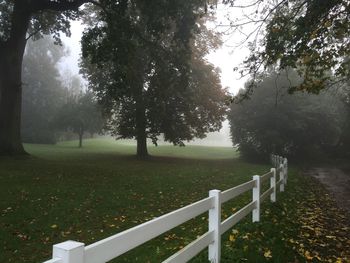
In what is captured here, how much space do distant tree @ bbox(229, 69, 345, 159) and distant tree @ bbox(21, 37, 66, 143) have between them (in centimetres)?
3018

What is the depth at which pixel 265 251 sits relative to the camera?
6.72 m

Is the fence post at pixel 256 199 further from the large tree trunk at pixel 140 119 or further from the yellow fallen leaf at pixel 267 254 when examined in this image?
the large tree trunk at pixel 140 119

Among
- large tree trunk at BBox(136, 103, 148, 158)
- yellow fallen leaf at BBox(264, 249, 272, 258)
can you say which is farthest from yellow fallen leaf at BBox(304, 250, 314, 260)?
large tree trunk at BBox(136, 103, 148, 158)

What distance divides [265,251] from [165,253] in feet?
5.69

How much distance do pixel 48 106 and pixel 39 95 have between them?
2422 mm

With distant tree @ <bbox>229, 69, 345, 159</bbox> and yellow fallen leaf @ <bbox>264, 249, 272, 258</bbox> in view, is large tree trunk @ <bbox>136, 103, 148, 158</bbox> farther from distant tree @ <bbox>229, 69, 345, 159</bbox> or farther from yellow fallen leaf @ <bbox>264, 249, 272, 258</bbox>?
yellow fallen leaf @ <bbox>264, 249, 272, 258</bbox>

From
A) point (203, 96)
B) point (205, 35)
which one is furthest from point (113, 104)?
point (205, 35)

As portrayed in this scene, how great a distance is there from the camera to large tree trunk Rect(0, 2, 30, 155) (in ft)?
81.2

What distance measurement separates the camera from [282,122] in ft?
116

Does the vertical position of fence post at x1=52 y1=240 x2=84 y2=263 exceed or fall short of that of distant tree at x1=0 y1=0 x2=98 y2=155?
it falls short

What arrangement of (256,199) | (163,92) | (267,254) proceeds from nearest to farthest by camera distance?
(267,254) < (256,199) < (163,92)

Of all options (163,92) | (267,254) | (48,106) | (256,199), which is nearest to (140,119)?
(163,92)

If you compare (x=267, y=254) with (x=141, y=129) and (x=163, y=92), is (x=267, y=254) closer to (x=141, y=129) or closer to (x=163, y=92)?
(x=163, y=92)

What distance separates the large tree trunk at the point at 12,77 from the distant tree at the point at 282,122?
65.2 ft
